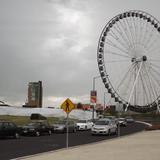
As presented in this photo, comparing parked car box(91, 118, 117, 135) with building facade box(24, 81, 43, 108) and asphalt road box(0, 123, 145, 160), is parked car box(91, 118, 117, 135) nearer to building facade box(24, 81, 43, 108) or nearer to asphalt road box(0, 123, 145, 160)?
asphalt road box(0, 123, 145, 160)

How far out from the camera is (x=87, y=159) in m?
18.8

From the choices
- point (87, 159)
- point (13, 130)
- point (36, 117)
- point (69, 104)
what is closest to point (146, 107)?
point (36, 117)

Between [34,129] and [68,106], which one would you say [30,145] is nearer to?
[68,106]

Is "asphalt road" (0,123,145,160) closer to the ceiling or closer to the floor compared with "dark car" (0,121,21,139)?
closer to the floor

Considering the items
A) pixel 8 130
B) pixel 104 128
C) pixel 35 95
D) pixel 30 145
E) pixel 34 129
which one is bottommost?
pixel 30 145

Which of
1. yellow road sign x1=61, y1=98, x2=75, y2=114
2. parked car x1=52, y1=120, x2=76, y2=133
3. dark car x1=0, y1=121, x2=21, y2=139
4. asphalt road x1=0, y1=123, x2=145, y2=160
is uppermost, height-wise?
yellow road sign x1=61, y1=98, x2=75, y2=114

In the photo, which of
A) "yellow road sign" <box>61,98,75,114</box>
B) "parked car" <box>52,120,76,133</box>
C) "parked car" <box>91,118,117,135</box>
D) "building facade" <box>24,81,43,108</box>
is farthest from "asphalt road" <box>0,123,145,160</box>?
"building facade" <box>24,81,43,108</box>

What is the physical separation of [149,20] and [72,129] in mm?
21544

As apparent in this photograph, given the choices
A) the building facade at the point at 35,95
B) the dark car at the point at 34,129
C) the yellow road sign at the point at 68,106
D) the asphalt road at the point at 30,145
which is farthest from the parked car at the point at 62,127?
the building facade at the point at 35,95

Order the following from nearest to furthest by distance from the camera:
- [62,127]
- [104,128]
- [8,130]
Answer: [8,130], [104,128], [62,127]

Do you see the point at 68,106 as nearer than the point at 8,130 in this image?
Yes

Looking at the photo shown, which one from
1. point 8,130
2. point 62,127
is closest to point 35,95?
point 62,127

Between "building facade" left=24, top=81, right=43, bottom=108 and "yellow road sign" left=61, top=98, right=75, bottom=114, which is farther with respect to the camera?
"building facade" left=24, top=81, right=43, bottom=108

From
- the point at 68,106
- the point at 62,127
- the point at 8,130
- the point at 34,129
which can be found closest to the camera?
the point at 68,106
